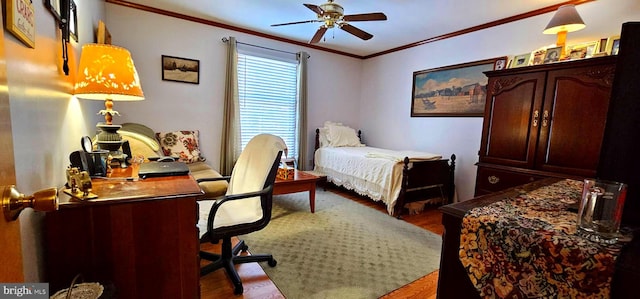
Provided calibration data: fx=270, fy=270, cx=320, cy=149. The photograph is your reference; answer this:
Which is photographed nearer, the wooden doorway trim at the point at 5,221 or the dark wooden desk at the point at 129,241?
the wooden doorway trim at the point at 5,221

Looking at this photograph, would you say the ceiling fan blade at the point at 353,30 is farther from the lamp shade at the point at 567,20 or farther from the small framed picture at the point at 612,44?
the small framed picture at the point at 612,44

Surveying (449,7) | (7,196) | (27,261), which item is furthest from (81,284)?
(449,7)

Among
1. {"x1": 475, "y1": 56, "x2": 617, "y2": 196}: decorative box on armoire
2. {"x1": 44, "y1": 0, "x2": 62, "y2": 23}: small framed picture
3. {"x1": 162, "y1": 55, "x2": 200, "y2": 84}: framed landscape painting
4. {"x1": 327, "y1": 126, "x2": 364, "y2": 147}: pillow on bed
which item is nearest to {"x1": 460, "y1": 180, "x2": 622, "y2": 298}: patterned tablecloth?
{"x1": 475, "y1": 56, "x2": 617, "y2": 196}: decorative box on armoire

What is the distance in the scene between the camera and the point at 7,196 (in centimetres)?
52

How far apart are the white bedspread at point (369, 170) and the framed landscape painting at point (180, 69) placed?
217 cm

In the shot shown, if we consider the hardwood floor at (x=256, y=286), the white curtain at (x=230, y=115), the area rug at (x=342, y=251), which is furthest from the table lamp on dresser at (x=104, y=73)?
the white curtain at (x=230, y=115)

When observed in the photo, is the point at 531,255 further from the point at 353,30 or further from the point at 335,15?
the point at 353,30

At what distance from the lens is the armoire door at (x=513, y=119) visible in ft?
7.93

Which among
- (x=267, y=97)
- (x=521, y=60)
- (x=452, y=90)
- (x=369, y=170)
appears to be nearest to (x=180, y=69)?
(x=267, y=97)

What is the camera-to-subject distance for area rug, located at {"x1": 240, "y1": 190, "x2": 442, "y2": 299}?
1798 mm

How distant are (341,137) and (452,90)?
72.0 inches

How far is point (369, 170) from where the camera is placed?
11.3 ft

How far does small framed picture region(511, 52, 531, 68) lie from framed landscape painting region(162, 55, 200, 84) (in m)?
3.91

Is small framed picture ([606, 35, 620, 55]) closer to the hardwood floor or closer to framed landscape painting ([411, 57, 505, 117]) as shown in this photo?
framed landscape painting ([411, 57, 505, 117])
